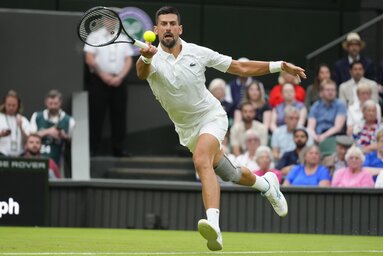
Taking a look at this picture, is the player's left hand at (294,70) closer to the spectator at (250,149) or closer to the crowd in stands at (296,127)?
the crowd in stands at (296,127)

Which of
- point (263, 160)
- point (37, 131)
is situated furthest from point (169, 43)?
point (37, 131)

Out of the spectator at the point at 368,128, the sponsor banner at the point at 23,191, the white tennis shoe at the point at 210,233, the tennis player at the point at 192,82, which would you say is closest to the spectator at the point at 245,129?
the spectator at the point at 368,128

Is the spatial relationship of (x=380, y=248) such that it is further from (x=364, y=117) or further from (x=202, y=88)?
(x=364, y=117)

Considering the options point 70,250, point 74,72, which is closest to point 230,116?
point 74,72

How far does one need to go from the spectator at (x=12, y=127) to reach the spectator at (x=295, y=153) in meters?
3.60

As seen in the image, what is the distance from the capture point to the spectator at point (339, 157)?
578 inches

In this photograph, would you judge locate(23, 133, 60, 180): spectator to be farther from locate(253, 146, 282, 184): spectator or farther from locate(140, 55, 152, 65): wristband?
locate(140, 55, 152, 65): wristband

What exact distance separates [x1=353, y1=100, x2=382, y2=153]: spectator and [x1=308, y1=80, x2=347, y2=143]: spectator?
0.57m

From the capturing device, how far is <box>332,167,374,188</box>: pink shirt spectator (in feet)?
45.2

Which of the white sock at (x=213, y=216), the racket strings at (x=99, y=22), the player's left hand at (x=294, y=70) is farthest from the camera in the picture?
the racket strings at (x=99, y=22)

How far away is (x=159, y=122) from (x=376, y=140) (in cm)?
453

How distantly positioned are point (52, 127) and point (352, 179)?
14.5 ft

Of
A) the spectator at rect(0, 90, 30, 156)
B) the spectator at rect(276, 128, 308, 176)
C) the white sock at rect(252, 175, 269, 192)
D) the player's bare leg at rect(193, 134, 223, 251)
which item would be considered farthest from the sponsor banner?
the player's bare leg at rect(193, 134, 223, 251)

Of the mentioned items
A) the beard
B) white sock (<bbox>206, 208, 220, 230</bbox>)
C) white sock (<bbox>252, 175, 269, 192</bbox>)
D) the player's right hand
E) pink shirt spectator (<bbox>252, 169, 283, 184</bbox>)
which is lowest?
white sock (<bbox>206, 208, 220, 230</bbox>)
